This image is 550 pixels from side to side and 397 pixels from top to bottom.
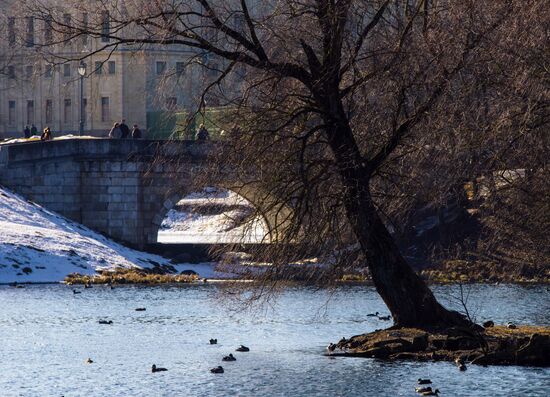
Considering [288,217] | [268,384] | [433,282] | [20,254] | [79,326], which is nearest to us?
[268,384]

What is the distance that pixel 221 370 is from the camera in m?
26.8

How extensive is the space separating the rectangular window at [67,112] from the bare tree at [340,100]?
7717 centimetres

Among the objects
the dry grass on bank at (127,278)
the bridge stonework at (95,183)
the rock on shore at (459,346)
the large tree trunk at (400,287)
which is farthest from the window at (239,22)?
the bridge stonework at (95,183)

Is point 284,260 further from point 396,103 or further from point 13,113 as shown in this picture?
point 13,113

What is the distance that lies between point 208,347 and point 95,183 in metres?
33.2

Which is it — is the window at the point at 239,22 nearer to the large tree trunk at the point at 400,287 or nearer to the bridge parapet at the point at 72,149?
the large tree trunk at the point at 400,287

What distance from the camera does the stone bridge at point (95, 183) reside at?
2427 inches

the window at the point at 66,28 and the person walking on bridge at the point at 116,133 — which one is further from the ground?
the person walking on bridge at the point at 116,133

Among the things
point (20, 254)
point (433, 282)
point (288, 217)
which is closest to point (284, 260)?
point (288, 217)

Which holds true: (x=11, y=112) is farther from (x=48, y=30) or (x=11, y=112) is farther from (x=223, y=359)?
(x=223, y=359)

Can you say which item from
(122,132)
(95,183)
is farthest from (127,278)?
(122,132)

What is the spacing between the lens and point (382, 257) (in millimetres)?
28297

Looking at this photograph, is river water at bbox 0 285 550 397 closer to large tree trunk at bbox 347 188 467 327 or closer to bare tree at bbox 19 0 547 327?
large tree trunk at bbox 347 188 467 327

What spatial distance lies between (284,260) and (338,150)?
7.03 feet
